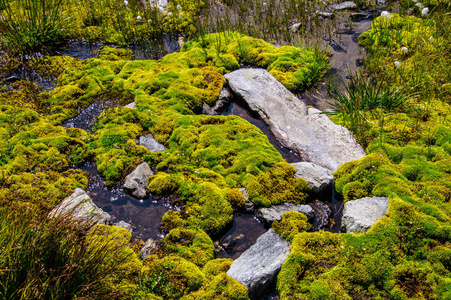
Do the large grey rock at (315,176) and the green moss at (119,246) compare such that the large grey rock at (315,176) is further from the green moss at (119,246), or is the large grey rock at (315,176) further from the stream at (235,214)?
the green moss at (119,246)

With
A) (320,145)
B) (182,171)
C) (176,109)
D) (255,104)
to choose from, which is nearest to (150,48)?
(176,109)

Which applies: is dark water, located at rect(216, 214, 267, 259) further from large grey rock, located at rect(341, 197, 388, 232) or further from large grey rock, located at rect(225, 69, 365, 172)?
large grey rock, located at rect(225, 69, 365, 172)

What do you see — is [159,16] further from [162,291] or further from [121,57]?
[162,291]

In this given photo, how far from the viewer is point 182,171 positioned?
6445 millimetres

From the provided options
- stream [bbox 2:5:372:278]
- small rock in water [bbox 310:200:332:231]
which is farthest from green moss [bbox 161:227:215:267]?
small rock in water [bbox 310:200:332:231]

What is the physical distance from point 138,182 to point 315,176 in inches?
137

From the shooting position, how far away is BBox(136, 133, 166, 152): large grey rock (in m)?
7.01

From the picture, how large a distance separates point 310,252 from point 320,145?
2.92 m

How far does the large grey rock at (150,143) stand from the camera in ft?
23.0

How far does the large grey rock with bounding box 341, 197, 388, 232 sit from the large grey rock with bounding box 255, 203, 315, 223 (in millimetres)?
601

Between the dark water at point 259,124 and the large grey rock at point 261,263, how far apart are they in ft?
7.53

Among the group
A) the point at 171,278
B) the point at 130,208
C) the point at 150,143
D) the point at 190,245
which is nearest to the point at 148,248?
the point at 190,245

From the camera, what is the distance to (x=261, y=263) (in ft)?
15.7

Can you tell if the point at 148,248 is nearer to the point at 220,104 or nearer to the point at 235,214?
the point at 235,214
